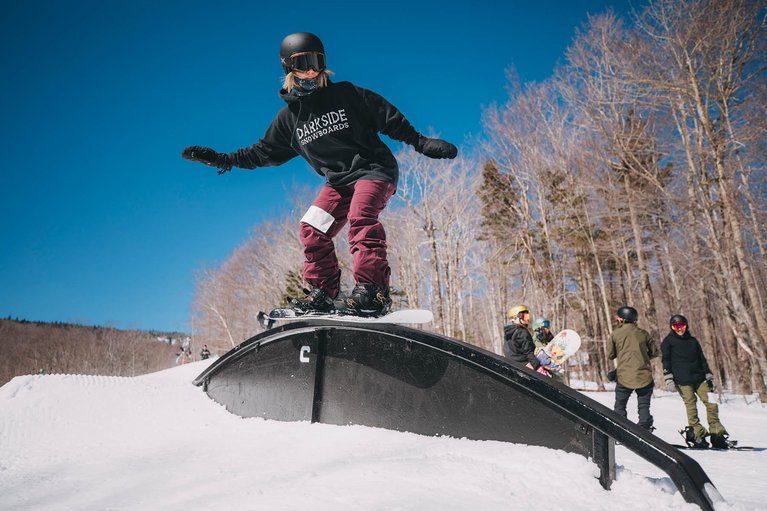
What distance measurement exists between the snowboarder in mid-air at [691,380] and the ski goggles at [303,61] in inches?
215

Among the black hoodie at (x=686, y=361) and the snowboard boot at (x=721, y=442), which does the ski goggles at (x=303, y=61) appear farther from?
the snowboard boot at (x=721, y=442)

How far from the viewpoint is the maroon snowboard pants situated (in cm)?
273

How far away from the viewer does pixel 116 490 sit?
188cm

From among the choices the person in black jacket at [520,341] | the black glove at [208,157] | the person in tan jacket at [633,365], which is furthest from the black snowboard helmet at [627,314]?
the black glove at [208,157]

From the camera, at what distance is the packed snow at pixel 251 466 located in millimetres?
1461

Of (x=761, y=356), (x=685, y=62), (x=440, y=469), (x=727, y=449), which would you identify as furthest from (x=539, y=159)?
(x=440, y=469)

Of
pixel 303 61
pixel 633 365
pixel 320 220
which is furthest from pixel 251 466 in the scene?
pixel 633 365

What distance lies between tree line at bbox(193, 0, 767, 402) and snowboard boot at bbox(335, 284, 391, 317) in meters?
11.4

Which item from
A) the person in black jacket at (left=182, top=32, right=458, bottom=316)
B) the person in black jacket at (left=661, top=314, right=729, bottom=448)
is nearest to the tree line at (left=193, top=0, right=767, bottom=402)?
the person in black jacket at (left=661, top=314, right=729, bottom=448)

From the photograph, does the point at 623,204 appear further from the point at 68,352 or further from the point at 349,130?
the point at 68,352

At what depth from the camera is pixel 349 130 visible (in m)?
2.89

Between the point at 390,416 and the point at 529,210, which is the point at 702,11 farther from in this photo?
the point at 390,416

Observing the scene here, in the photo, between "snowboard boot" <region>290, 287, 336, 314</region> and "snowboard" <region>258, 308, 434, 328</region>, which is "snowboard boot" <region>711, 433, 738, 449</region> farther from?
"snowboard boot" <region>290, 287, 336, 314</region>

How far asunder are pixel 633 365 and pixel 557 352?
1020 mm
